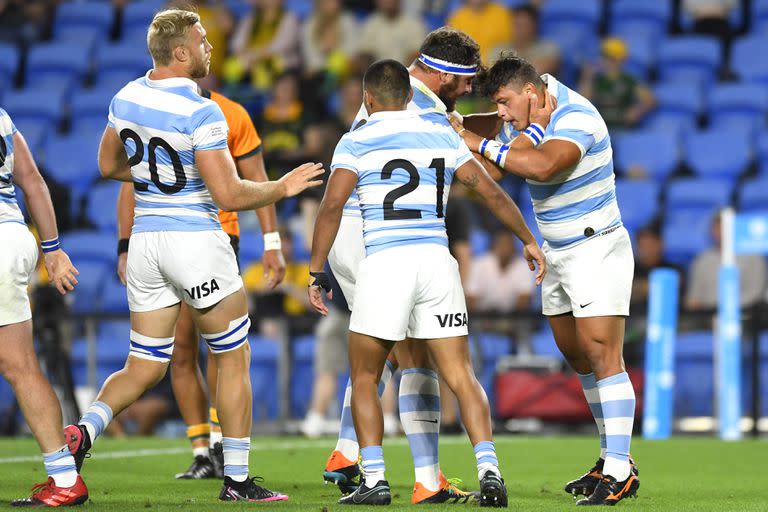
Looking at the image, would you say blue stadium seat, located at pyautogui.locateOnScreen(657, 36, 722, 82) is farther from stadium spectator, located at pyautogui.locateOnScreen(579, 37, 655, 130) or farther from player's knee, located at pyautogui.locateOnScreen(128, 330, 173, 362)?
player's knee, located at pyautogui.locateOnScreen(128, 330, 173, 362)

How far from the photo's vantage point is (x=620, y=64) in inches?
559

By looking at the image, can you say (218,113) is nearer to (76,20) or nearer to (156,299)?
(156,299)

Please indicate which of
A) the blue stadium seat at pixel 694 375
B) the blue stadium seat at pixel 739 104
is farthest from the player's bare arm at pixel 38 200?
the blue stadium seat at pixel 739 104

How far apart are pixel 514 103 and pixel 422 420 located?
153 cm

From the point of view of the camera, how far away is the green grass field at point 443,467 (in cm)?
599

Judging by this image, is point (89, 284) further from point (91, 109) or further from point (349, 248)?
point (349, 248)

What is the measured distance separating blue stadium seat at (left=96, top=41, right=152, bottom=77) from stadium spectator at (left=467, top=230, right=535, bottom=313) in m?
5.65

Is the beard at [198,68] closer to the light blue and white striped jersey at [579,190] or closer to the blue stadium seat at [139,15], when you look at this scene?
the light blue and white striped jersey at [579,190]

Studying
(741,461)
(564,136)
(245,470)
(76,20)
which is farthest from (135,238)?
(76,20)

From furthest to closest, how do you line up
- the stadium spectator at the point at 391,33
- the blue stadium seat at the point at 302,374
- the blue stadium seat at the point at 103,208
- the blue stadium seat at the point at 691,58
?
the blue stadium seat at the point at 691,58, the stadium spectator at the point at 391,33, the blue stadium seat at the point at 103,208, the blue stadium seat at the point at 302,374

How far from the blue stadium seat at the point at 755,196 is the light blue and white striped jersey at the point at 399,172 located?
7.85 metres

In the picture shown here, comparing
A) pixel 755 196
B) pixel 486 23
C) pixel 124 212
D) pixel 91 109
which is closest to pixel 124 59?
pixel 91 109

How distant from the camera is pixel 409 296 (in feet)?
18.6

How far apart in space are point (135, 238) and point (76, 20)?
38.3ft
